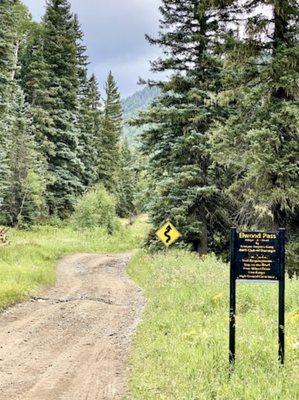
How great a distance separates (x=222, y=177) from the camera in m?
22.7

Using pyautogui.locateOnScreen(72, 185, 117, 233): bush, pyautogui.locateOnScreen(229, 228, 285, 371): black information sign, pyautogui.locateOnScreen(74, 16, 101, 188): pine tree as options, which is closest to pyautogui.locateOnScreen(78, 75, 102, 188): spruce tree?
pyautogui.locateOnScreen(74, 16, 101, 188): pine tree

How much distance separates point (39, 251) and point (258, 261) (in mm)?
19547

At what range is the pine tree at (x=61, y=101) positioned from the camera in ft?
150

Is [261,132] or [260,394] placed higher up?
[261,132]

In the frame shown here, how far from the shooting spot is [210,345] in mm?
8359

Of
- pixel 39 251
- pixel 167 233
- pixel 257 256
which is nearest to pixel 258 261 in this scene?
pixel 257 256

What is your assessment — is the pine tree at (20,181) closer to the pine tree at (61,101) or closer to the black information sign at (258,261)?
the pine tree at (61,101)

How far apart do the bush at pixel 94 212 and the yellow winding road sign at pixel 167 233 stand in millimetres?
23180

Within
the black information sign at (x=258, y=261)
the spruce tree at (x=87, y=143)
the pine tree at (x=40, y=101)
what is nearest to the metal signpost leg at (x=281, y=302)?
the black information sign at (x=258, y=261)

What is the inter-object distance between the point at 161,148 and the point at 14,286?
10.6 meters

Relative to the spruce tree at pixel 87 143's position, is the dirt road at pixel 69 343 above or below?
below

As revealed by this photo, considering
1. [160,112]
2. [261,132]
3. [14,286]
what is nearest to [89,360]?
[14,286]

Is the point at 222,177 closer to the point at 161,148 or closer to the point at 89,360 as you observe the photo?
the point at 161,148

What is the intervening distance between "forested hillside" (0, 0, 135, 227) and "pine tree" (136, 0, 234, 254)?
1115 cm
